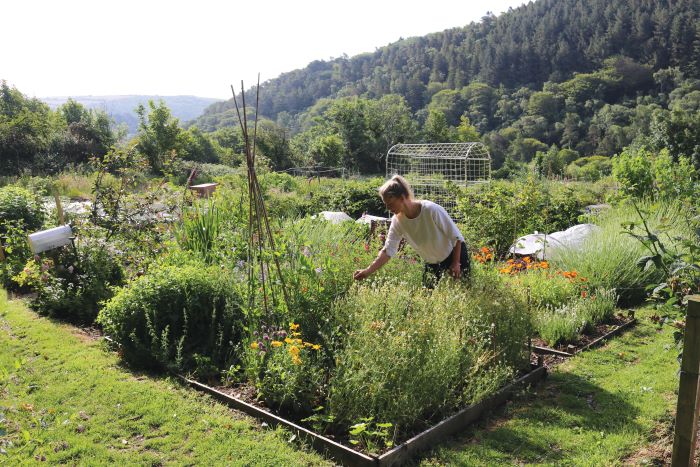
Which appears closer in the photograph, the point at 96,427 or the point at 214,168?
the point at 96,427

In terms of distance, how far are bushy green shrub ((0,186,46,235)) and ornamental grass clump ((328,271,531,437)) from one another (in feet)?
20.2

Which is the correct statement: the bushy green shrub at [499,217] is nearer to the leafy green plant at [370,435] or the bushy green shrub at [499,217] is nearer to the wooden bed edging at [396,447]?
the wooden bed edging at [396,447]

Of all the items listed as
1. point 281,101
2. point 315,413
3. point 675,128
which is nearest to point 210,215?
point 315,413

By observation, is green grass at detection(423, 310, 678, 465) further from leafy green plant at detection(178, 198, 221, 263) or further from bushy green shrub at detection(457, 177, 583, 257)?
leafy green plant at detection(178, 198, 221, 263)

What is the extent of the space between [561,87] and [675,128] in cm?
2821

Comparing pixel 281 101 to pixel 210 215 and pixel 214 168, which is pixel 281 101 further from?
pixel 210 215

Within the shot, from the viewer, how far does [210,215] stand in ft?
20.2

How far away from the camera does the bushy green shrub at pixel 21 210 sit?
25.2 feet

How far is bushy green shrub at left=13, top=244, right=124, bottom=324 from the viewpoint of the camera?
556cm

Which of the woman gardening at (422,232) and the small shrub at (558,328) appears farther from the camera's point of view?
the small shrub at (558,328)

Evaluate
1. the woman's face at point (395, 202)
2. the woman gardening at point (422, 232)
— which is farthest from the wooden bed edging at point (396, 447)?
the woman's face at point (395, 202)

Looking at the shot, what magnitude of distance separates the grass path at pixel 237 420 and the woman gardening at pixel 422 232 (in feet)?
3.92

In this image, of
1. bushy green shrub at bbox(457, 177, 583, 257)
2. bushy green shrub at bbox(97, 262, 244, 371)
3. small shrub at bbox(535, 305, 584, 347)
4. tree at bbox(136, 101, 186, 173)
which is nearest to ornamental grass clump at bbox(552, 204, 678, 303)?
small shrub at bbox(535, 305, 584, 347)

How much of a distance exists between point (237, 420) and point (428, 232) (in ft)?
6.58
